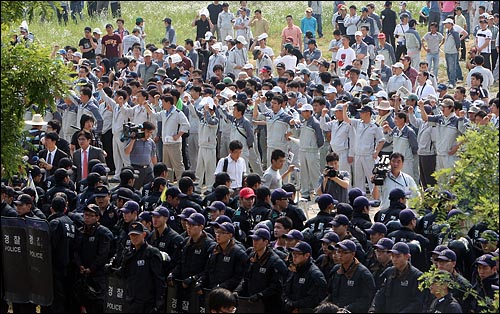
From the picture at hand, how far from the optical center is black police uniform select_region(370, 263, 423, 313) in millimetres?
12594

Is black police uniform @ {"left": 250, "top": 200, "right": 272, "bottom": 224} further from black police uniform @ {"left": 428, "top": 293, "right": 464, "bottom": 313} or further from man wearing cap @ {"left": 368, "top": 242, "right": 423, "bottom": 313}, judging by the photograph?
black police uniform @ {"left": 428, "top": 293, "right": 464, "bottom": 313}

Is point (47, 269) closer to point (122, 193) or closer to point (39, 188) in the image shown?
point (122, 193)

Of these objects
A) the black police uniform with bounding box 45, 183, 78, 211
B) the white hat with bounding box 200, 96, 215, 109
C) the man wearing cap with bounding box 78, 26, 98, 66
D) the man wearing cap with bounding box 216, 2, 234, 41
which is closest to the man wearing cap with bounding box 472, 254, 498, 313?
the black police uniform with bounding box 45, 183, 78, 211

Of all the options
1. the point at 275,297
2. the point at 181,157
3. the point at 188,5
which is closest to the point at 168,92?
the point at 181,157

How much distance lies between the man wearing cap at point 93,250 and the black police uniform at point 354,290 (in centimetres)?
327

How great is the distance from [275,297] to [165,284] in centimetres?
143

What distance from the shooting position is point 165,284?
13734mm

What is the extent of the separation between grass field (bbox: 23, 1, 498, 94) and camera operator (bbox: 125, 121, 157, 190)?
488 inches

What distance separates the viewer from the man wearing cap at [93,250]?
14.4 m

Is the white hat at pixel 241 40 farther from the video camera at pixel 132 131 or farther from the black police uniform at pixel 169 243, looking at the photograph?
the black police uniform at pixel 169 243

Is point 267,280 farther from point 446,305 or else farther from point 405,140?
point 405,140

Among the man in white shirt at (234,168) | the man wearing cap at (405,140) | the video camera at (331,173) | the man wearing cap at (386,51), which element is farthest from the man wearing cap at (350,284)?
the man wearing cap at (386,51)

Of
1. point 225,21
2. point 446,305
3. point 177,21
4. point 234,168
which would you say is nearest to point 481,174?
point 446,305

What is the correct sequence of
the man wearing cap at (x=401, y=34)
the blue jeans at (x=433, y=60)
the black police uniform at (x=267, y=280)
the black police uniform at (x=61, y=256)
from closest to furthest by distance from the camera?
1. the black police uniform at (x=267, y=280)
2. the black police uniform at (x=61, y=256)
3. the blue jeans at (x=433, y=60)
4. the man wearing cap at (x=401, y=34)
